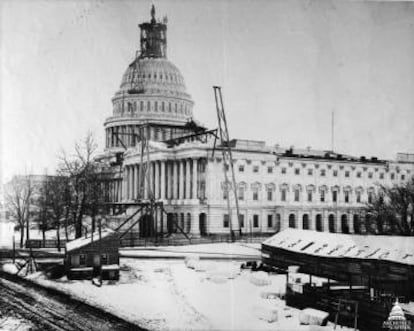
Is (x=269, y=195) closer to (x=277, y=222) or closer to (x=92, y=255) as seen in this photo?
(x=277, y=222)

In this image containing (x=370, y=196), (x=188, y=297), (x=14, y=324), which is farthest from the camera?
(x=370, y=196)

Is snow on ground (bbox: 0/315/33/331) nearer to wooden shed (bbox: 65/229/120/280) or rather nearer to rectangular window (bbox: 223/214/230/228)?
wooden shed (bbox: 65/229/120/280)

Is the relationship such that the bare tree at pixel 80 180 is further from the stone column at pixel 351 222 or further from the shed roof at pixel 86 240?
the stone column at pixel 351 222

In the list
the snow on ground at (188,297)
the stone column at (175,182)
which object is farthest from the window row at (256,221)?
the stone column at (175,182)

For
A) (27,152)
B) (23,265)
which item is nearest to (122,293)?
(23,265)

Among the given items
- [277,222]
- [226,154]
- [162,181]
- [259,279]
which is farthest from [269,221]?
[162,181]

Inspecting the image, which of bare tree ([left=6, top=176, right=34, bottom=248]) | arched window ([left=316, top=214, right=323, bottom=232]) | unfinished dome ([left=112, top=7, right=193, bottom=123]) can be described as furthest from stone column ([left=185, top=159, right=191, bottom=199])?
bare tree ([left=6, top=176, right=34, bottom=248])
